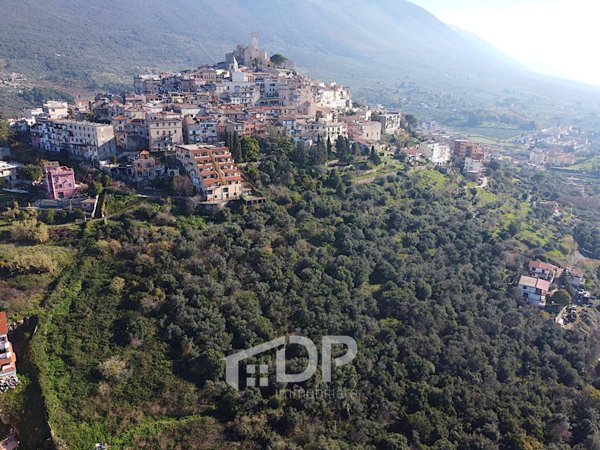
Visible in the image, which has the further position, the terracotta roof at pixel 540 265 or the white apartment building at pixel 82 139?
the terracotta roof at pixel 540 265

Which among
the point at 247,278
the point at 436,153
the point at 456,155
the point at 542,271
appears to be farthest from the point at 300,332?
A: the point at 456,155

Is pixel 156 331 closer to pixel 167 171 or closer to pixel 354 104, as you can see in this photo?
pixel 167 171

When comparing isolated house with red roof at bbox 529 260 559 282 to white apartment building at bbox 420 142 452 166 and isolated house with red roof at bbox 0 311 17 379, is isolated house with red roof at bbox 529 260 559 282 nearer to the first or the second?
white apartment building at bbox 420 142 452 166

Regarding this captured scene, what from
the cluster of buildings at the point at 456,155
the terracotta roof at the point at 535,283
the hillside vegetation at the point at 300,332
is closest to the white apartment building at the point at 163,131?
the hillside vegetation at the point at 300,332

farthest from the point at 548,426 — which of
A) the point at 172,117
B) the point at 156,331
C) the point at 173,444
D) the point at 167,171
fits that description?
the point at 172,117

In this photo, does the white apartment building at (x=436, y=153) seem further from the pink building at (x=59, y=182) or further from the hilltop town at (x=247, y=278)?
the pink building at (x=59, y=182)

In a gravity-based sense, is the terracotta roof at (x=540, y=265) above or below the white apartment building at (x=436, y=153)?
below

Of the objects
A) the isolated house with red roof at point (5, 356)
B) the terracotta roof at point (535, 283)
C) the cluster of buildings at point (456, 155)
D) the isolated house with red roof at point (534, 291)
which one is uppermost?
the cluster of buildings at point (456, 155)

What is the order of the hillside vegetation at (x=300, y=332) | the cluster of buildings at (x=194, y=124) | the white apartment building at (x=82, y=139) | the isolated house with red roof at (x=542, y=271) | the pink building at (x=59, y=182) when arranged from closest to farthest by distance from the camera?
the hillside vegetation at (x=300, y=332), the pink building at (x=59, y=182), the cluster of buildings at (x=194, y=124), the white apartment building at (x=82, y=139), the isolated house with red roof at (x=542, y=271)

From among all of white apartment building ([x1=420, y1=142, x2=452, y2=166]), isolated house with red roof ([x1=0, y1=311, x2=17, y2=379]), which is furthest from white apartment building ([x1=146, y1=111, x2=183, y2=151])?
white apartment building ([x1=420, y1=142, x2=452, y2=166])

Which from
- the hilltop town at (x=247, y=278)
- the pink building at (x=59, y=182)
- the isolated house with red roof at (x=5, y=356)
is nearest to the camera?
the isolated house with red roof at (x=5, y=356)
